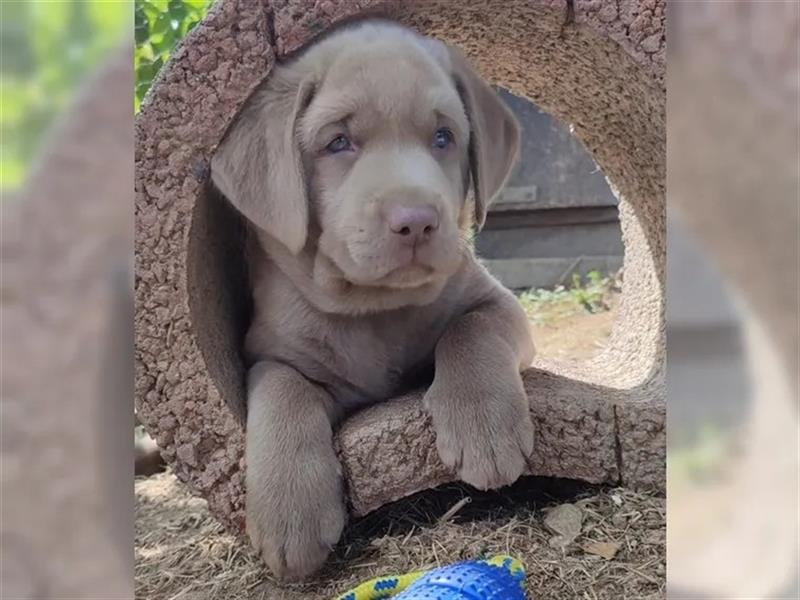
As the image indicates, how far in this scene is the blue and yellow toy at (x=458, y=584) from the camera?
1692 millimetres

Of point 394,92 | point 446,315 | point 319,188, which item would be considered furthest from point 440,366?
point 394,92

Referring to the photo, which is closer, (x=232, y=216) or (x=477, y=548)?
(x=477, y=548)

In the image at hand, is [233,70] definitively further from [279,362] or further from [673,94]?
[673,94]

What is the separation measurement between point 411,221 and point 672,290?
55 cm

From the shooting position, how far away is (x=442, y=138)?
2.11 metres

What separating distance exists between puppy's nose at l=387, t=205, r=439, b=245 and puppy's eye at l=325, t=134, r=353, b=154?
25 cm

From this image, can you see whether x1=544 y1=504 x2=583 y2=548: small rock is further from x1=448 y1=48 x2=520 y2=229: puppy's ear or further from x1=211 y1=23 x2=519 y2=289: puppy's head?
x1=448 y1=48 x2=520 y2=229: puppy's ear

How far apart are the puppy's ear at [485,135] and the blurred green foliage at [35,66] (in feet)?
2.90

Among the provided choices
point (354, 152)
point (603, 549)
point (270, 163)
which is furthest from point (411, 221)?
point (603, 549)

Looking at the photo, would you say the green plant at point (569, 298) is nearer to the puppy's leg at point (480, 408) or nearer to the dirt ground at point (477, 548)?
the puppy's leg at point (480, 408)

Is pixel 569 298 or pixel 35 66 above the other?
pixel 35 66

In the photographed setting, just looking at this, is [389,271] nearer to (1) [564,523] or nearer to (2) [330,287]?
(2) [330,287]

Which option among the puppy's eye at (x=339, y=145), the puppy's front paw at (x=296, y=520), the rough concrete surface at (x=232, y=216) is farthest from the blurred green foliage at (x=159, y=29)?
the puppy's front paw at (x=296, y=520)

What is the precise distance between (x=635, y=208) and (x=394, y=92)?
859 millimetres
